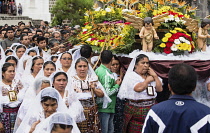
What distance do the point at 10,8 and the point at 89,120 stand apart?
26.0 meters

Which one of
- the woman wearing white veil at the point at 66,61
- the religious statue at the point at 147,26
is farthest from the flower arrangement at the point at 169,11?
the woman wearing white veil at the point at 66,61

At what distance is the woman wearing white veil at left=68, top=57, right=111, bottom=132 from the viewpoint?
216 inches

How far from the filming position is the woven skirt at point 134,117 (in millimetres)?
5629

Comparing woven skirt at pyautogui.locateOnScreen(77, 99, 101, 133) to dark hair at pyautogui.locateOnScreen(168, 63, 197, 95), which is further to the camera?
woven skirt at pyautogui.locateOnScreen(77, 99, 101, 133)

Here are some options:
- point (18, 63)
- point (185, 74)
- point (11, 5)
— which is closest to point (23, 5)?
point (11, 5)

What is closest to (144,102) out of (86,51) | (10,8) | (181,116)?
(86,51)

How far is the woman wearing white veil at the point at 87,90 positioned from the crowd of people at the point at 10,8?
25.3 meters

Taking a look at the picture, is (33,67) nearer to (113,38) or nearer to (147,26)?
(113,38)

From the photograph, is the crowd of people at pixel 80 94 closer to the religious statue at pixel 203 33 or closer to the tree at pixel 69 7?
the religious statue at pixel 203 33

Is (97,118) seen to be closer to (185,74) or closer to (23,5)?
(185,74)

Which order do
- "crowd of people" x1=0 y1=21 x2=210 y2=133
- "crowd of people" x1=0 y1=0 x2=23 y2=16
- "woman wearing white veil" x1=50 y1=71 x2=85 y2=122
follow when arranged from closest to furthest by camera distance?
"crowd of people" x1=0 y1=21 x2=210 y2=133 < "woman wearing white veil" x1=50 y1=71 x2=85 y2=122 < "crowd of people" x1=0 y1=0 x2=23 y2=16

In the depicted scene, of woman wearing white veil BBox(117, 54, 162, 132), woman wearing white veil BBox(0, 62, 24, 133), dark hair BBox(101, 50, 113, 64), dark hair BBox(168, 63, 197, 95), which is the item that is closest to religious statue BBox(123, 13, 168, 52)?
dark hair BBox(101, 50, 113, 64)

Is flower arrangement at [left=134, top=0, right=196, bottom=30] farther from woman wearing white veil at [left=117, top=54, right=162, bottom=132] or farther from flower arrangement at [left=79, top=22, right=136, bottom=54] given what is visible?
woman wearing white veil at [left=117, top=54, right=162, bottom=132]

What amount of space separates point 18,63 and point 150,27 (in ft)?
8.55
